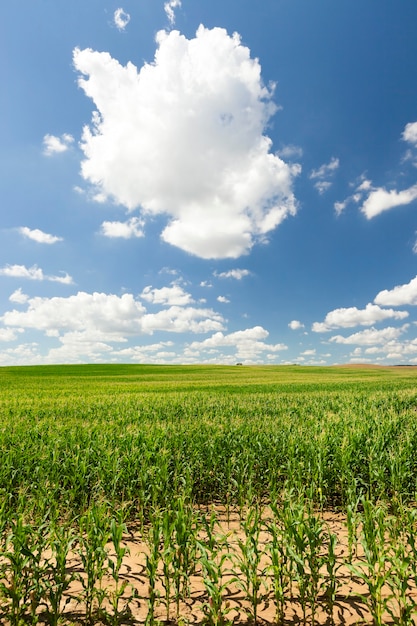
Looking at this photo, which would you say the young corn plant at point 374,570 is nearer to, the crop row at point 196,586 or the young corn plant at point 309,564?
the crop row at point 196,586

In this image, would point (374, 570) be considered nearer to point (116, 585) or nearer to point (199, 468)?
point (116, 585)

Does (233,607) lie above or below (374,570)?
below

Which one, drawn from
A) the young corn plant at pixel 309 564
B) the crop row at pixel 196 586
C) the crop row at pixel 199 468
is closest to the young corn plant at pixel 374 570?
the crop row at pixel 196 586

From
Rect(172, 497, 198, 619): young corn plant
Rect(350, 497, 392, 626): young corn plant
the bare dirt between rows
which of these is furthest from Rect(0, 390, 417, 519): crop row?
Rect(172, 497, 198, 619): young corn plant

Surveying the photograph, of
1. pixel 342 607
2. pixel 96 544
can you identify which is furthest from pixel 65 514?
pixel 342 607

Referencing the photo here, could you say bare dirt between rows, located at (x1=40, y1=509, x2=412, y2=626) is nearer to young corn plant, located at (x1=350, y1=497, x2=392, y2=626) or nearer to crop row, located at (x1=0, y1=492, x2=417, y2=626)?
crop row, located at (x1=0, y1=492, x2=417, y2=626)

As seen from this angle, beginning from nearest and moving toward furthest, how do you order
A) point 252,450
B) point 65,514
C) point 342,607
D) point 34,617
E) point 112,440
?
point 34,617 → point 342,607 → point 65,514 → point 252,450 → point 112,440

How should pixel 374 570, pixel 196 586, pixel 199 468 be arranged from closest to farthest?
pixel 374 570, pixel 196 586, pixel 199 468

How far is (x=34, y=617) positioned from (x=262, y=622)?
106 inches

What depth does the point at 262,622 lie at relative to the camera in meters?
4.23

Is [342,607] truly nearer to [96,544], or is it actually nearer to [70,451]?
[96,544]

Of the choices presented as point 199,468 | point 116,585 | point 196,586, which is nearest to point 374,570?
point 196,586

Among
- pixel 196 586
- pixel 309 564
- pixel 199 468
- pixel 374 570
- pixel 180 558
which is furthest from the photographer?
pixel 199 468

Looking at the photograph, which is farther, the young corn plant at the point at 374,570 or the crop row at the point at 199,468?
the crop row at the point at 199,468
